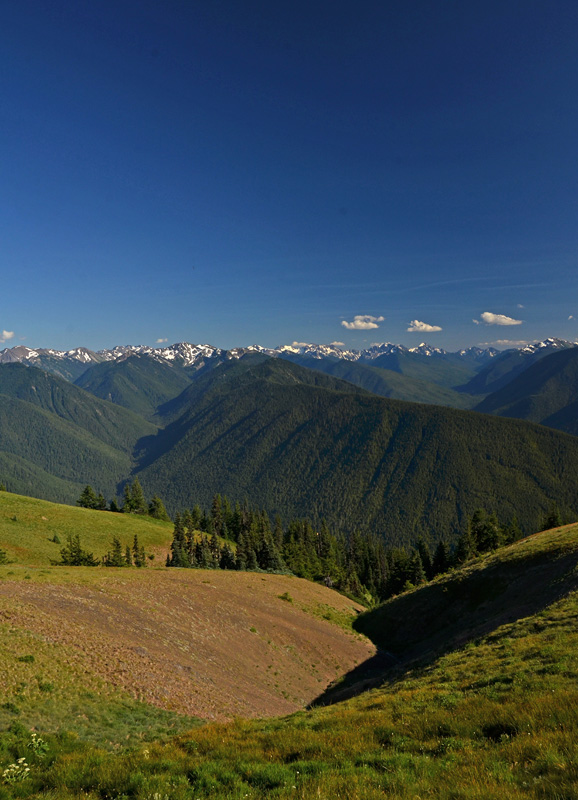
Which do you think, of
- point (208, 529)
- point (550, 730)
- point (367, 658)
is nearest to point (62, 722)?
point (550, 730)

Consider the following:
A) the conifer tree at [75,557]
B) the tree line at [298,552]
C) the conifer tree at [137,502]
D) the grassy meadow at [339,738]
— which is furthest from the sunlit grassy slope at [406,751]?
the conifer tree at [137,502]

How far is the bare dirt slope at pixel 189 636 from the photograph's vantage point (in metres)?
23.0

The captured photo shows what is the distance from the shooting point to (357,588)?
91562mm

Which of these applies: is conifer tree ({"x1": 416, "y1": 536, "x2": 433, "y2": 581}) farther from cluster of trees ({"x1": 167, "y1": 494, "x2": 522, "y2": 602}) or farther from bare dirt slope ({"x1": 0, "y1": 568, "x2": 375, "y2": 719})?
bare dirt slope ({"x1": 0, "y1": 568, "x2": 375, "y2": 719})

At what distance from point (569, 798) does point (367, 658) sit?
41383 mm

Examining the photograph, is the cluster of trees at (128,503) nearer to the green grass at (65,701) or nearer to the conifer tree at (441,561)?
the conifer tree at (441,561)

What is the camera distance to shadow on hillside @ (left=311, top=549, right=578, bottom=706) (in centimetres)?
2953

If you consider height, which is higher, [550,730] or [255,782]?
[550,730]

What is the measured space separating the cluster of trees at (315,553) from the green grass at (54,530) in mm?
8912

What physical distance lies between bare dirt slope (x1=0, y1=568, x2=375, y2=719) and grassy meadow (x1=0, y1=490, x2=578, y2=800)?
193 cm

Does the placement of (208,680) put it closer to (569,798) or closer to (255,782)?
(255,782)

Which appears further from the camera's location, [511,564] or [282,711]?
[511,564]

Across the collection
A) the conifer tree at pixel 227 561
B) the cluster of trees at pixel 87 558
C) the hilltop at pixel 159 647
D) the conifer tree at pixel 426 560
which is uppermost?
the hilltop at pixel 159 647

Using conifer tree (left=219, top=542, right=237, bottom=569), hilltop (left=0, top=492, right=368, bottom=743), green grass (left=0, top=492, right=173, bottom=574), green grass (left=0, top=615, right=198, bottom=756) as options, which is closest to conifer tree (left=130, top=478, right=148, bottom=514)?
green grass (left=0, top=492, right=173, bottom=574)
